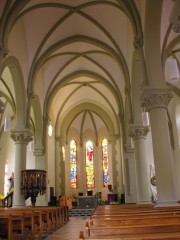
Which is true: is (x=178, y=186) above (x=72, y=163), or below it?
below

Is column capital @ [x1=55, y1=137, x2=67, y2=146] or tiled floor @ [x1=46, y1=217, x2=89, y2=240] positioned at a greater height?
column capital @ [x1=55, y1=137, x2=67, y2=146]

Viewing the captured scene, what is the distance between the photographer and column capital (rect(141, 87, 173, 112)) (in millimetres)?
9062

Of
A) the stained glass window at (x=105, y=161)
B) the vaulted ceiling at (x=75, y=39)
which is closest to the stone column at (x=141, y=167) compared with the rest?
the vaulted ceiling at (x=75, y=39)

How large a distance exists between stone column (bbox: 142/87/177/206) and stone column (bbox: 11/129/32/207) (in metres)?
7.05

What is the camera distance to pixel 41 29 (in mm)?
14320

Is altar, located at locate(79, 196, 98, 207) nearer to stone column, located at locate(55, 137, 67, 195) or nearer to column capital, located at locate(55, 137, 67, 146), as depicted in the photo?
stone column, located at locate(55, 137, 67, 195)

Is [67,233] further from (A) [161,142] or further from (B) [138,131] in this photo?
(B) [138,131]

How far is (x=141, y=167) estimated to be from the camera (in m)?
13.3

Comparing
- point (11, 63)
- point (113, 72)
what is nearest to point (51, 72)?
point (113, 72)

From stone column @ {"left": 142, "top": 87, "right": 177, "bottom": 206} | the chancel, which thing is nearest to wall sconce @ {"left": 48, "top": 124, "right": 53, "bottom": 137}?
the chancel

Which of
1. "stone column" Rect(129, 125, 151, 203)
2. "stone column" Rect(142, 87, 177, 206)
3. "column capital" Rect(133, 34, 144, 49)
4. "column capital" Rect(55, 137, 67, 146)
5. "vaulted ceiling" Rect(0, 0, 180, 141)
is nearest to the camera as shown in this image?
"stone column" Rect(142, 87, 177, 206)

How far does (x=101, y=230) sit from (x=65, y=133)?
2255 centimetres

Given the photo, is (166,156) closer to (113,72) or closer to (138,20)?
(138,20)

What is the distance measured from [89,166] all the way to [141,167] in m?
13.9
